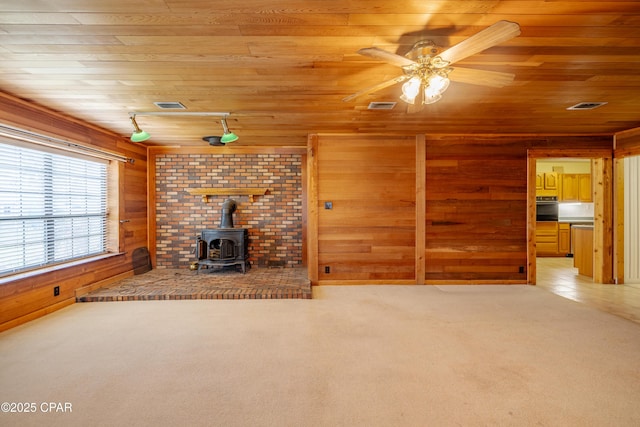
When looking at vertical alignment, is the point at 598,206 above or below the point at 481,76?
below

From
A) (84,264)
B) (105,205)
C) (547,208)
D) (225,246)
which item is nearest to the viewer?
(84,264)

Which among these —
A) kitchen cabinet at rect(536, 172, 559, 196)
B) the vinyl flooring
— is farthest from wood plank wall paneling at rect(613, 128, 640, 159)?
kitchen cabinet at rect(536, 172, 559, 196)

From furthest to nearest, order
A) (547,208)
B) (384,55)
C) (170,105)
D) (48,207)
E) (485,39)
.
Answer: (547,208) < (48,207) < (170,105) < (384,55) < (485,39)

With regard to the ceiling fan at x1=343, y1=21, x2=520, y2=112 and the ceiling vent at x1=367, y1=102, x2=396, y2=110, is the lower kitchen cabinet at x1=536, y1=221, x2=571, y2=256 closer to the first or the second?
the ceiling vent at x1=367, y1=102, x2=396, y2=110

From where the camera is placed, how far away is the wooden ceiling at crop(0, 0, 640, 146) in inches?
66.0

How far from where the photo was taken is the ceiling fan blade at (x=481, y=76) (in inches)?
79.4

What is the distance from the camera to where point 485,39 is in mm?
1620

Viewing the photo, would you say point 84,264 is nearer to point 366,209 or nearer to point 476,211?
point 366,209

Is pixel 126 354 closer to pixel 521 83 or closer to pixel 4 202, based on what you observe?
pixel 4 202

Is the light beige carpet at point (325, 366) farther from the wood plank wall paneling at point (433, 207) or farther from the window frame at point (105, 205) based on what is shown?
the wood plank wall paneling at point (433, 207)

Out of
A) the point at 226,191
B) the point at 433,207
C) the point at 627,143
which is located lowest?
the point at 433,207

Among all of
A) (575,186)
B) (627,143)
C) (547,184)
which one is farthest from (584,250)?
(575,186)

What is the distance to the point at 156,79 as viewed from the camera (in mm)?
2529

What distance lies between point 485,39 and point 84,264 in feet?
15.8
